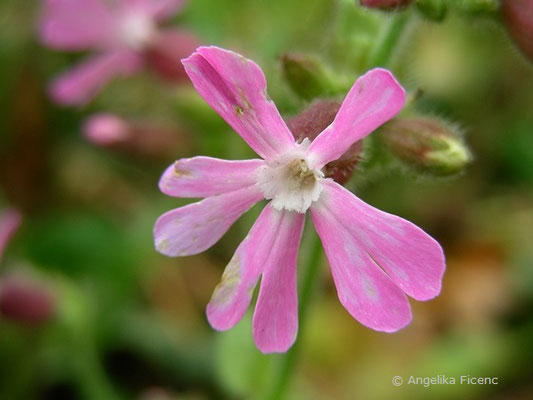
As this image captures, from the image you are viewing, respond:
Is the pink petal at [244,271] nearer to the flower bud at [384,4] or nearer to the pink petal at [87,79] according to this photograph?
the flower bud at [384,4]

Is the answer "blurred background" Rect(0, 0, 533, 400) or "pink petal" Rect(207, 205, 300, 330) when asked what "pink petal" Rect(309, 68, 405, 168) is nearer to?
"pink petal" Rect(207, 205, 300, 330)

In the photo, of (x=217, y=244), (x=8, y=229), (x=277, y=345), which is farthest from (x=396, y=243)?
(x=217, y=244)

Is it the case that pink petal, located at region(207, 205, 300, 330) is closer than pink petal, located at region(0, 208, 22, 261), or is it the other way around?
pink petal, located at region(207, 205, 300, 330)

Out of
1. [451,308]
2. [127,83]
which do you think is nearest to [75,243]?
[127,83]

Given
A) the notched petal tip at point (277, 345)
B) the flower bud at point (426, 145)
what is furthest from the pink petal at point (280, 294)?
the flower bud at point (426, 145)

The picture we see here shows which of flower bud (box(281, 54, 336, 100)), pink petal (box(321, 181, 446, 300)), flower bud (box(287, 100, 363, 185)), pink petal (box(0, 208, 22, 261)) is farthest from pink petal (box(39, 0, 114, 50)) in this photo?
pink petal (box(321, 181, 446, 300))
